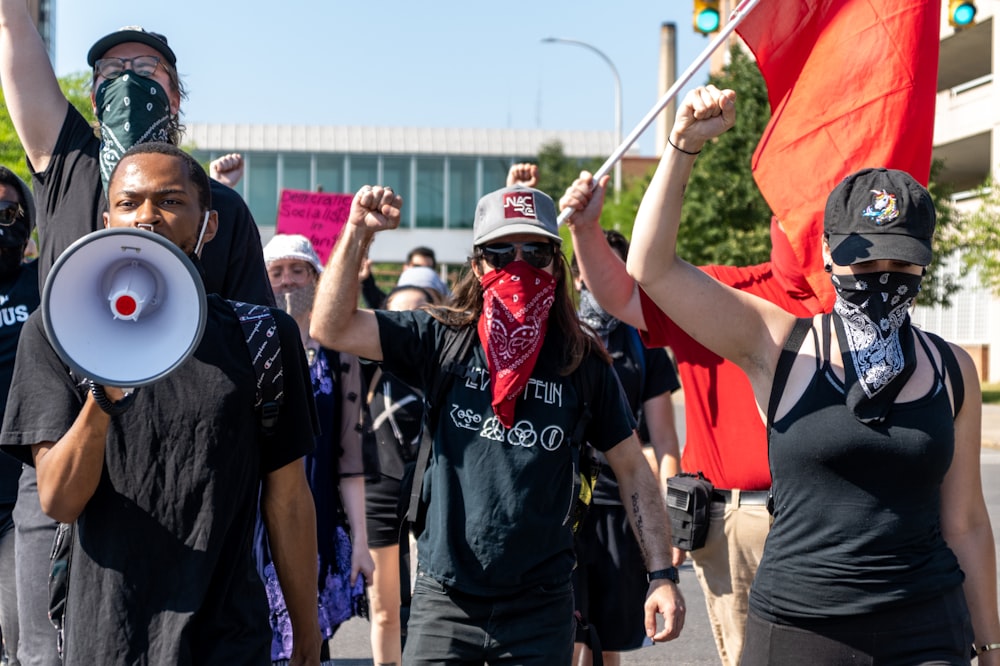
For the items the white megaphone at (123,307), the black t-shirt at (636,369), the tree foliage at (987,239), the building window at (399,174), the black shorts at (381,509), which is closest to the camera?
the white megaphone at (123,307)

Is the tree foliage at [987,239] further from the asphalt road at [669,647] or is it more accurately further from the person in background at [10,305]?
the person in background at [10,305]

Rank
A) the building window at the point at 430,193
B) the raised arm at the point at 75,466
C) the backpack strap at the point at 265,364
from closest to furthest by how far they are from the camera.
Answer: the raised arm at the point at 75,466, the backpack strap at the point at 265,364, the building window at the point at 430,193

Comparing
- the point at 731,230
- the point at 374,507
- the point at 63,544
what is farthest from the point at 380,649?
the point at 731,230

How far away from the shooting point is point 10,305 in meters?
4.48

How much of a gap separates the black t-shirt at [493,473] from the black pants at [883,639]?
2.51ft

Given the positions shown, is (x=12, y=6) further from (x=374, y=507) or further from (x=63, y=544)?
(x=374, y=507)

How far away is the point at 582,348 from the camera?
404cm

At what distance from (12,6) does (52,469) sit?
1539 mm

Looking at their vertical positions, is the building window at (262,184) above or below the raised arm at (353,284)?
above

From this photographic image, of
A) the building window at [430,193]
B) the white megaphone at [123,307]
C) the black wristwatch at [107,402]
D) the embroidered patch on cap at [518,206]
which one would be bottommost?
the black wristwatch at [107,402]

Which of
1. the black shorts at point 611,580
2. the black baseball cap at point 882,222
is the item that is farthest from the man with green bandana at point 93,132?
the black shorts at point 611,580

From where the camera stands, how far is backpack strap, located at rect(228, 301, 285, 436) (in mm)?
2762

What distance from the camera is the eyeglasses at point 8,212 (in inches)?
178

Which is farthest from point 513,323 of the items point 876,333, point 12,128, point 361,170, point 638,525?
point 361,170
